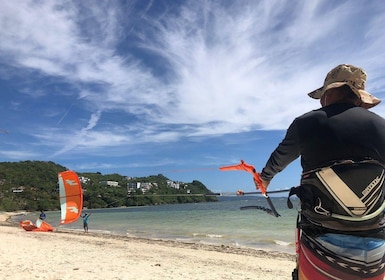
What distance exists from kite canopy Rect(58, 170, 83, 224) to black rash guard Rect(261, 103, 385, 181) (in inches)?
454

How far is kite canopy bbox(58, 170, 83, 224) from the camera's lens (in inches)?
498

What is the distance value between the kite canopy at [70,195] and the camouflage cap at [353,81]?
11619 mm

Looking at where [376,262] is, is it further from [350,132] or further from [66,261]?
[66,261]

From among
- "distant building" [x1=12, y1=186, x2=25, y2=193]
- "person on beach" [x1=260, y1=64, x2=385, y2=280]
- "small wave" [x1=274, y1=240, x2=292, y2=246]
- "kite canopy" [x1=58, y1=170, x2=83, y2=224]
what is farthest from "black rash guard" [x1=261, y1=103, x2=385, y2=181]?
"distant building" [x1=12, y1=186, x2=25, y2=193]

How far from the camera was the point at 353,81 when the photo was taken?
2.22m

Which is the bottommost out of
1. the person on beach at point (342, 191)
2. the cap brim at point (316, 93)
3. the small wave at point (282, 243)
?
the small wave at point (282, 243)

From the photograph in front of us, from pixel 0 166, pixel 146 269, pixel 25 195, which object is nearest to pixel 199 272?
pixel 146 269

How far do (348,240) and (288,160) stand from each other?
0.60 m

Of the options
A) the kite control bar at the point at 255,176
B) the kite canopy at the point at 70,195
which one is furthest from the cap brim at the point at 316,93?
the kite canopy at the point at 70,195

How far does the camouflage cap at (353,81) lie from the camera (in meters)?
2.21

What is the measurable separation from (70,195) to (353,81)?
12.5 m

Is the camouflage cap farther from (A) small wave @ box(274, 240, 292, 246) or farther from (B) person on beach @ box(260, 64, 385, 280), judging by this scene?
(A) small wave @ box(274, 240, 292, 246)

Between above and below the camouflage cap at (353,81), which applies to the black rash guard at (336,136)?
below

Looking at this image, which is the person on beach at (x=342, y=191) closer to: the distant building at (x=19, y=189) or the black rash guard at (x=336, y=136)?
the black rash guard at (x=336, y=136)
